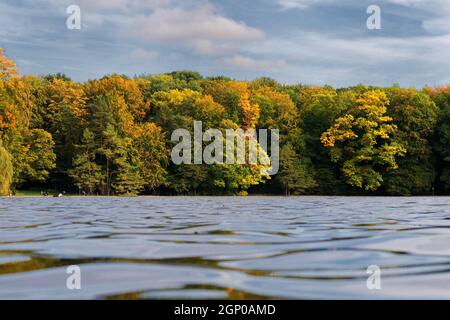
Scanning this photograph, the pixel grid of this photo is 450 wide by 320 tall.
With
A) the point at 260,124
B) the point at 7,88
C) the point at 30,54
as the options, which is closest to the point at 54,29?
the point at 30,54

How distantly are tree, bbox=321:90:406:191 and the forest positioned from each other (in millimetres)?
92

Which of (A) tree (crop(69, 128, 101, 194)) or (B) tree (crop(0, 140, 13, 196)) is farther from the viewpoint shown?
(A) tree (crop(69, 128, 101, 194))

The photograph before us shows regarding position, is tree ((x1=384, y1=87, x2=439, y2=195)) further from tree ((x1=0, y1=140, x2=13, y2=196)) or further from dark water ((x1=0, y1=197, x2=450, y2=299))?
dark water ((x1=0, y1=197, x2=450, y2=299))

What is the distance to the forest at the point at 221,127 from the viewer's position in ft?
170

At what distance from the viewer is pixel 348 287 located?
14.8 feet

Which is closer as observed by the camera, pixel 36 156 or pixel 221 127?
pixel 36 156

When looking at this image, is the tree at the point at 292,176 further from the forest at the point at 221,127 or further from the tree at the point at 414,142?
the tree at the point at 414,142

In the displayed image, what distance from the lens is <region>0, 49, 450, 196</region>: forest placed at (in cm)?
5175

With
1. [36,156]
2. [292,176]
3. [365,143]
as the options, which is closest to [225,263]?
[36,156]

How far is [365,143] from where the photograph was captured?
178 feet

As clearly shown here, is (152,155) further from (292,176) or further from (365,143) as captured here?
(365,143)

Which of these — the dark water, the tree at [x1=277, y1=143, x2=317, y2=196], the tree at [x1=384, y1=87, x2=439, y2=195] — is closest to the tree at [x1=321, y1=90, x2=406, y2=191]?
the tree at [x1=384, y1=87, x2=439, y2=195]

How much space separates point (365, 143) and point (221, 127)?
12.8 metres

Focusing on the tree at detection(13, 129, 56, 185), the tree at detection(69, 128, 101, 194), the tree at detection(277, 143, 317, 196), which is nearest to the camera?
the tree at detection(13, 129, 56, 185)
